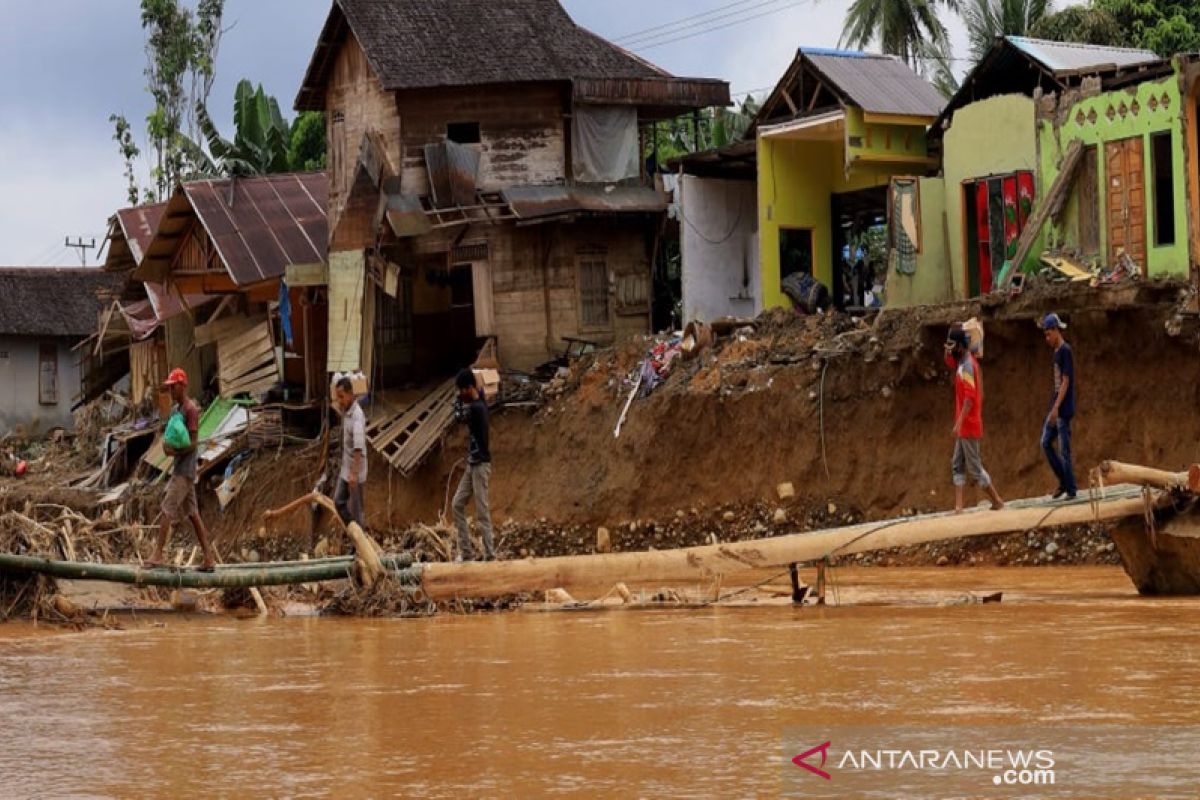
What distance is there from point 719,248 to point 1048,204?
352 inches

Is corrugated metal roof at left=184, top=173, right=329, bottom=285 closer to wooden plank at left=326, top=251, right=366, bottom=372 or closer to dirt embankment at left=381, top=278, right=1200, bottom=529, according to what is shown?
wooden plank at left=326, top=251, right=366, bottom=372

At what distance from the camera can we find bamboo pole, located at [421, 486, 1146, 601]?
15516 millimetres

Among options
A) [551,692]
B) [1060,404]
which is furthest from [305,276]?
[551,692]

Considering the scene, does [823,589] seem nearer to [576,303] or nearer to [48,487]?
[576,303]

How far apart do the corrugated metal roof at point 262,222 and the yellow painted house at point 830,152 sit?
30.2ft

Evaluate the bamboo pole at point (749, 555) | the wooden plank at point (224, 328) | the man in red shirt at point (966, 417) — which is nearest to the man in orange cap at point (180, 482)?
the bamboo pole at point (749, 555)

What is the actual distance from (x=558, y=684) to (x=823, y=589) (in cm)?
496

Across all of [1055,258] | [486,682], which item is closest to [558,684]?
[486,682]

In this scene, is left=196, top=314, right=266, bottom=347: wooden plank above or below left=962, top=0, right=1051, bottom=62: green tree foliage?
below

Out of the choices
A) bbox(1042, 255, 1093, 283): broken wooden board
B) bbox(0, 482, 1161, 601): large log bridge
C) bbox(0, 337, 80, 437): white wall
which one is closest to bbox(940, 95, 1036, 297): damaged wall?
bbox(1042, 255, 1093, 283): broken wooden board

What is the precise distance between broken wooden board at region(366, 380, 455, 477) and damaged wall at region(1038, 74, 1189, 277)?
10883mm

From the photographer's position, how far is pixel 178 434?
16156 millimetres

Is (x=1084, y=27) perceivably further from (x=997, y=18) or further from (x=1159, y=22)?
(x=997, y=18)

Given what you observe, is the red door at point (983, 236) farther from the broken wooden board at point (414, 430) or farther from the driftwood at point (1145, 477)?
the driftwood at point (1145, 477)
